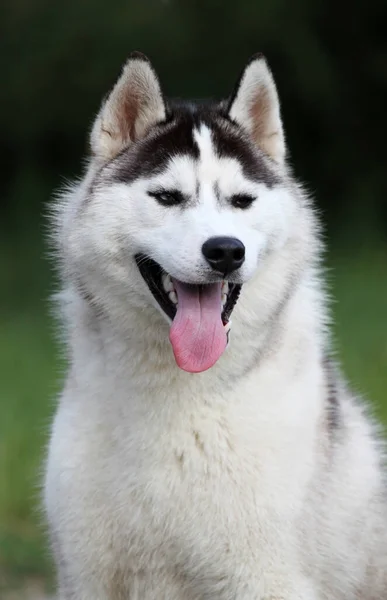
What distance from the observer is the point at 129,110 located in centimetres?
425

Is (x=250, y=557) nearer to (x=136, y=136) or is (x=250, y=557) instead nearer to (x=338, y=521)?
(x=338, y=521)

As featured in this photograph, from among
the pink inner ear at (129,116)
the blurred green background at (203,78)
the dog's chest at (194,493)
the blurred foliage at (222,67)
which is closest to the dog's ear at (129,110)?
the pink inner ear at (129,116)

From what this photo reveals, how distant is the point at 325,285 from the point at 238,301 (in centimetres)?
70

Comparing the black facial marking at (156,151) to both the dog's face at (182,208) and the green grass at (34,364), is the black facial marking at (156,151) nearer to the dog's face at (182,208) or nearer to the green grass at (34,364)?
the dog's face at (182,208)

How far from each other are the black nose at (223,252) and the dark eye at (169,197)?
246 millimetres

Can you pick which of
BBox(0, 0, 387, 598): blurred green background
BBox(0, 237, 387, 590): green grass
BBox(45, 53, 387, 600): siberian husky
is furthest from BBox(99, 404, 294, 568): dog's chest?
BBox(0, 0, 387, 598): blurred green background

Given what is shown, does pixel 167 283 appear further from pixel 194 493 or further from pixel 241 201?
pixel 194 493

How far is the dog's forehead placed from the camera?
13.3 ft

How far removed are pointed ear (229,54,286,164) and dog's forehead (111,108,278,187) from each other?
2.8 inches

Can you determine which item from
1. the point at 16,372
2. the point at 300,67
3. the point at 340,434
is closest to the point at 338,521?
the point at 340,434

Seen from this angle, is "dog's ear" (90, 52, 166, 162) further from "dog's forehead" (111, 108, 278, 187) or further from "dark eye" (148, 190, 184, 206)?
"dark eye" (148, 190, 184, 206)

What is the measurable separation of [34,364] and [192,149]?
7.19m

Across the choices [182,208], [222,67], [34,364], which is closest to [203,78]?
[222,67]

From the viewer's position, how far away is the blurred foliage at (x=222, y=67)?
17984mm
